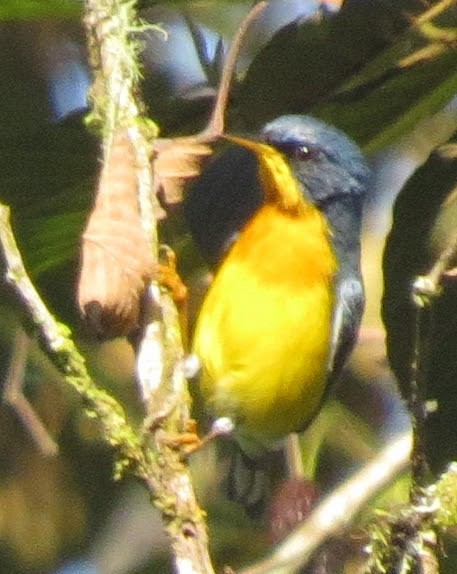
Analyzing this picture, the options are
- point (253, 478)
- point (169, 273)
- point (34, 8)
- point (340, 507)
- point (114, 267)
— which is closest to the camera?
point (114, 267)

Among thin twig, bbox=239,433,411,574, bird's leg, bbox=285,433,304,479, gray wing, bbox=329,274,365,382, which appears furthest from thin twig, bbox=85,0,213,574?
bird's leg, bbox=285,433,304,479

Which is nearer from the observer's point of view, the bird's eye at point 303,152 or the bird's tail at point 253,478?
the bird's eye at point 303,152

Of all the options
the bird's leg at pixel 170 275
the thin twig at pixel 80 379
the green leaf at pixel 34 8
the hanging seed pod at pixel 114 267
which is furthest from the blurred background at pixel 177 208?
the thin twig at pixel 80 379

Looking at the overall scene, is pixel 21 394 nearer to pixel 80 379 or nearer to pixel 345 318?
pixel 345 318

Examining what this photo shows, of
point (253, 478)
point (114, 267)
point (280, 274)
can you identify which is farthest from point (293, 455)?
point (114, 267)

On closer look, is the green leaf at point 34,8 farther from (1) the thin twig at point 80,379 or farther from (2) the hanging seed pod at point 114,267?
(1) the thin twig at point 80,379

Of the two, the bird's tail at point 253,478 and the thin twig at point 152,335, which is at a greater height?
the thin twig at point 152,335
